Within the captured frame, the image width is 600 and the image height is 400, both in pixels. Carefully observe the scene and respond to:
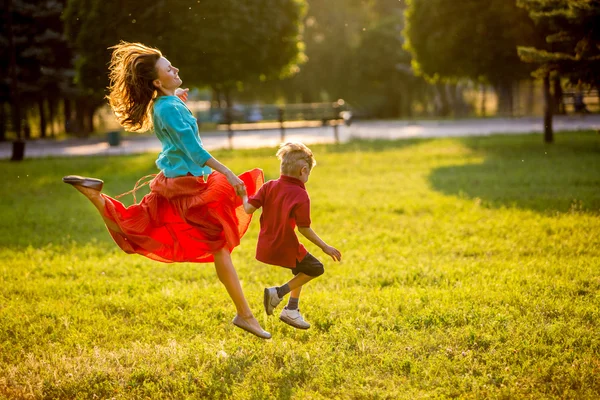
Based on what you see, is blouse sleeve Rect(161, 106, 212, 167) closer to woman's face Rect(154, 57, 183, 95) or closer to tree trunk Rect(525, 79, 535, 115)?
woman's face Rect(154, 57, 183, 95)

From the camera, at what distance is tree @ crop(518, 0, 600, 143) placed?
10.7m

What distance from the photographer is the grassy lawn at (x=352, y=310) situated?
13.7ft

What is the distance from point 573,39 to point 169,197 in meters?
9.41

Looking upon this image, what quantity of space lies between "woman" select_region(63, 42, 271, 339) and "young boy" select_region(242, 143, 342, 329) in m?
0.18

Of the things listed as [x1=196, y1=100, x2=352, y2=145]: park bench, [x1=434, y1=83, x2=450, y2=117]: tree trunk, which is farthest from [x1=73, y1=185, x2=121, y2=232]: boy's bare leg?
[x1=434, y1=83, x2=450, y2=117]: tree trunk

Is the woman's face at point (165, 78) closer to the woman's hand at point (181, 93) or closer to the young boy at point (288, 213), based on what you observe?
the woman's hand at point (181, 93)

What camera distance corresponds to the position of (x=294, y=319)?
495 centimetres

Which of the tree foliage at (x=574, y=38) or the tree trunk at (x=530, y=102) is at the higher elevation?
the tree foliage at (x=574, y=38)

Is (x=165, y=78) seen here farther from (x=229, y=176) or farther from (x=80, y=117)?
(x=80, y=117)

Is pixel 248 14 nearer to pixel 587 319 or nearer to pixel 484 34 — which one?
pixel 484 34

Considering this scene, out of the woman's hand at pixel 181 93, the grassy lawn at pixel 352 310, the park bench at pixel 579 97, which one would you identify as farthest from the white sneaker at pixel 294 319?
the park bench at pixel 579 97

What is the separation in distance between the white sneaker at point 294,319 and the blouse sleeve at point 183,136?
4.27 feet

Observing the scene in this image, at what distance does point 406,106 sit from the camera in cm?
4994

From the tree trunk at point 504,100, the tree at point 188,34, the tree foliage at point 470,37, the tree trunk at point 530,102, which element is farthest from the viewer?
the tree trunk at point 530,102
